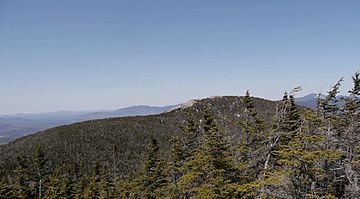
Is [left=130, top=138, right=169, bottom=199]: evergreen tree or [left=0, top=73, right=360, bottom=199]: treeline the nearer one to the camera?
[left=0, top=73, right=360, bottom=199]: treeline

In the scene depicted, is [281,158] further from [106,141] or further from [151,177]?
[106,141]

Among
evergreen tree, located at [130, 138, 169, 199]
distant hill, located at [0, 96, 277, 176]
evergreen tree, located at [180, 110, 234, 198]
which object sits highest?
evergreen tree, located at [180, 110, 234, 198]

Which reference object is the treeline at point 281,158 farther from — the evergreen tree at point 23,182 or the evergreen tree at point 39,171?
the evergreen tree at point 39,171

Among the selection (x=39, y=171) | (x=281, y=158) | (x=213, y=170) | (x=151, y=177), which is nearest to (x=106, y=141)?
(x=39, y=171)

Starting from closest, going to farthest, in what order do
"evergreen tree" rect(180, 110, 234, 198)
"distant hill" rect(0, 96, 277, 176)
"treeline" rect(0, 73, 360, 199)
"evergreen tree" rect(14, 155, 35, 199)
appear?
"treeline" rect(0, 73, 360, 199) < "evergreen tree" rect(180, 110, 234, 198) < "evergreen tree" rect(14, 155, 35, 199) < "distant hill" rect(0, 96, 277, 176)

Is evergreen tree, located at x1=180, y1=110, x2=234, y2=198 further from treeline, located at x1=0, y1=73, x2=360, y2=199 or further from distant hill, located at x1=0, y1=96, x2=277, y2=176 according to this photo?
distant hill, located at x1=0, y1=96, x2=277, y2=176

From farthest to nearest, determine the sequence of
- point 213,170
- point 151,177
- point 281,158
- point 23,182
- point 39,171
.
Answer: point 39,171
point 23,182
point 151,177
point 281,158
point 213,170

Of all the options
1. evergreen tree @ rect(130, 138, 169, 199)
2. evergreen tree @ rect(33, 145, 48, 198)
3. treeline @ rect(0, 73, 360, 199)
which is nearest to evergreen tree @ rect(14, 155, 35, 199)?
evergreen tree @ rect(33, 145, 48, 198)

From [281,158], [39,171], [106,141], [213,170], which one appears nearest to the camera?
[213,170]

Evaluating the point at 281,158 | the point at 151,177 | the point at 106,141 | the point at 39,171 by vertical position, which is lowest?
the point at 106,141

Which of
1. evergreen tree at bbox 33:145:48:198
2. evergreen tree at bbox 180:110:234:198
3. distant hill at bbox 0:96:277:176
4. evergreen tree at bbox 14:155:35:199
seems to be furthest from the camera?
distant hill at bbox 0:96:277:176

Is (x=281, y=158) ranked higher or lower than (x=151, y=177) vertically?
higher

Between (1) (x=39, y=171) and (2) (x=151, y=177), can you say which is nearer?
(2) (x=151, y=177)

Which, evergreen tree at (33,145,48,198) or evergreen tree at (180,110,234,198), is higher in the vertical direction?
evergreen tree at (180,110,234,198)
